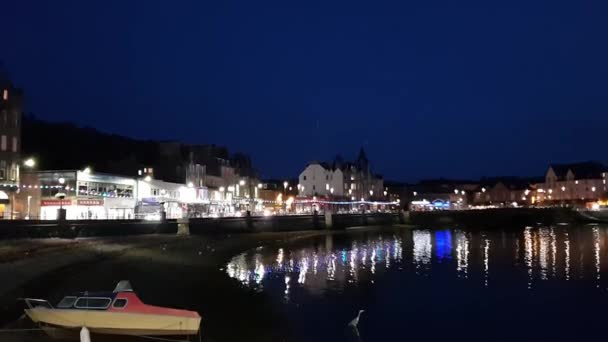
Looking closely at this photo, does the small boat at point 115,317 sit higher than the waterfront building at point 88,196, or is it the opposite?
the waterfront building at point 88,196

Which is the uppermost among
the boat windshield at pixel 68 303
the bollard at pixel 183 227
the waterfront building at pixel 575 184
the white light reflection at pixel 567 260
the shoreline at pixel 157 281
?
the waterfront building at pixel 575 184

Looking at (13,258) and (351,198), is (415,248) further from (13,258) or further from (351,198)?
(351,198)

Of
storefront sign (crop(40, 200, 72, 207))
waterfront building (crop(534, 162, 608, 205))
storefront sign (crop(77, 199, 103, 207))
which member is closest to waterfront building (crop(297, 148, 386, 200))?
storefront sign (crop(77, 199, 103, 207))

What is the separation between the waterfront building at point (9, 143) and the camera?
6232cm

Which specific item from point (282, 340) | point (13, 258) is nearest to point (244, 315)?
point (282, 340)

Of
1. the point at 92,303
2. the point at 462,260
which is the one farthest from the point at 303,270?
the point at 92,303

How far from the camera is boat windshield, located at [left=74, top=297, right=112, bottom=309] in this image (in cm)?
1928

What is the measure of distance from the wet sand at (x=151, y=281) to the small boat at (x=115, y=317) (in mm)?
566

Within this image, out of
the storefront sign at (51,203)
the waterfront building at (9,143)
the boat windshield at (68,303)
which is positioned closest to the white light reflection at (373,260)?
the boat windshield at (68,303)

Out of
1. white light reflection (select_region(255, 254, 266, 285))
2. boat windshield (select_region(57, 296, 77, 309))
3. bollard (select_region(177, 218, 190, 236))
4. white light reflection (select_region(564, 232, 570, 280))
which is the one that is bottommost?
white light reflection (select_region(564, 232, 570, 280))

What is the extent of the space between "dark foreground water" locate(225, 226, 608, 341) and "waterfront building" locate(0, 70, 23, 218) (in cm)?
2985

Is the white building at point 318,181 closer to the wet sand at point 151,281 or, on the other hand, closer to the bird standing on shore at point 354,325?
the wet sand at point 151,281

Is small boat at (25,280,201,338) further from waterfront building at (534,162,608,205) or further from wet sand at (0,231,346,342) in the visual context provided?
waterfront building at (534,162,608,205)

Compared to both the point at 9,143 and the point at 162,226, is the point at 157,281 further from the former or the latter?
the point at 9,143
